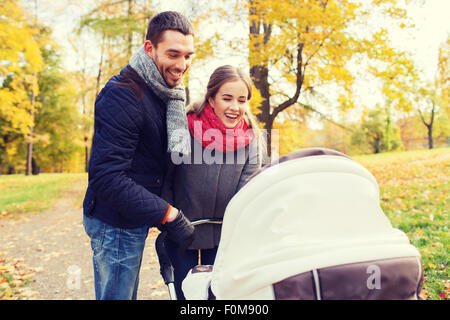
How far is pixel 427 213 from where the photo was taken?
5.60m

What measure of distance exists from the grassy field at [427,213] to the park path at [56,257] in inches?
124

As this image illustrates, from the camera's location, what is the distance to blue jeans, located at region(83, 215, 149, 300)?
1614mm

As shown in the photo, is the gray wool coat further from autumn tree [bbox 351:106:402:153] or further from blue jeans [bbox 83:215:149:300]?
autumn tree [bbox 351:106:402:153]

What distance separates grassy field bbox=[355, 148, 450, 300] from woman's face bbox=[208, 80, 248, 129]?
7.08ft

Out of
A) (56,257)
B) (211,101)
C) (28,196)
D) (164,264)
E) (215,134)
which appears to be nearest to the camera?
(164,264)

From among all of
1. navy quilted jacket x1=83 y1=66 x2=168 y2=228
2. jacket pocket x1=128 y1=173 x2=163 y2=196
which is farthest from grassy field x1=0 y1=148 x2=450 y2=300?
navy quilted jacket x1=83 y1=66 x2=168 y2=228

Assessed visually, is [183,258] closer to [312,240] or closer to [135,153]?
[135,153]

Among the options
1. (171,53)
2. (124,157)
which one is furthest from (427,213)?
(124,157)

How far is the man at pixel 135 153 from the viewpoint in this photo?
1.45 metres

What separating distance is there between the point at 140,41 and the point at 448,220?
32.3 feet

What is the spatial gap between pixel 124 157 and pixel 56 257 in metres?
5.03

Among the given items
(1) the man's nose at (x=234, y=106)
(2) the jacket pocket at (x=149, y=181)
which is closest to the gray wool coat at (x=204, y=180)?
(2) the jacket pocket at (x=149, y=181)

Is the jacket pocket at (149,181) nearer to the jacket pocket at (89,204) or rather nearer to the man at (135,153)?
the man at (135,153)

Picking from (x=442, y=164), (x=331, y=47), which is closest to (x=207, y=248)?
(x=331, y=47)
